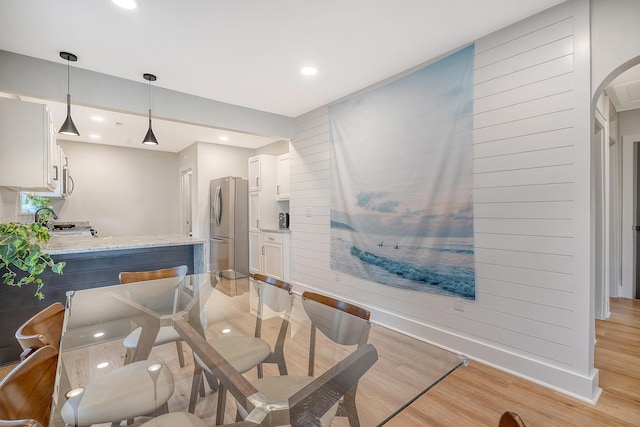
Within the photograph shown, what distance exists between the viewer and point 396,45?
2.50m

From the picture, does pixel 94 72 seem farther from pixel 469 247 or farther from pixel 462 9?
pixel 469 247

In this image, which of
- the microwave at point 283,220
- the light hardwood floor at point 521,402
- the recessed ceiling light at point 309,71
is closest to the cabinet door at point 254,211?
the microwave at point 283,220

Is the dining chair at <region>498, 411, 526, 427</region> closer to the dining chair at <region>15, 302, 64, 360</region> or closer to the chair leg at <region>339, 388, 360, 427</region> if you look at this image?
the chair leg at <region>339, 388, 360, 427</region>

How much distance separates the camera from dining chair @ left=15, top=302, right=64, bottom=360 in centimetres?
119

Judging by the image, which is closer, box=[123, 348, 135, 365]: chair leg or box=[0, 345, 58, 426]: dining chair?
box=[0, 345, 58, 426]: dining chair

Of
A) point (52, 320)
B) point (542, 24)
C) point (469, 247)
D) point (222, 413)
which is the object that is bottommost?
point (222, 413)

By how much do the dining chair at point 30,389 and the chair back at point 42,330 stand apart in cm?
26

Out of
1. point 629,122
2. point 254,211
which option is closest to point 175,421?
point 254,211

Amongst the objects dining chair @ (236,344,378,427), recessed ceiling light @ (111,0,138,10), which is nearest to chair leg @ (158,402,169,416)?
dining chair @ (236,344,378,427)

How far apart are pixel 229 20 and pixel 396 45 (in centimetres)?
133

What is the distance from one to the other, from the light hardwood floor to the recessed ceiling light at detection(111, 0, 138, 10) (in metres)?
3.10

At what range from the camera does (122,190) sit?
620 cm

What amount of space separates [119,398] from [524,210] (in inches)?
103

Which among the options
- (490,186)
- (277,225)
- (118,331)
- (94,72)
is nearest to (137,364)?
(118,331)
